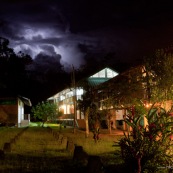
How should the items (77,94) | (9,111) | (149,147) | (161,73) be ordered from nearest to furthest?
(149,147) < (161,73) < (9,111) < (77,94)

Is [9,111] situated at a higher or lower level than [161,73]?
lower

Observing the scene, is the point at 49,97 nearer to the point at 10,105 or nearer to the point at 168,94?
the point at 10,105

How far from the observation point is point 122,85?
16734 millimetres

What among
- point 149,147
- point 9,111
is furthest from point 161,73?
point 9,111

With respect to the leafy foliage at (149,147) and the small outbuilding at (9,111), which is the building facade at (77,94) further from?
the leafy foliage at (149,147)

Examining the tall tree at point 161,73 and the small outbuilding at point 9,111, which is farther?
the small outbuilding at point 9,111

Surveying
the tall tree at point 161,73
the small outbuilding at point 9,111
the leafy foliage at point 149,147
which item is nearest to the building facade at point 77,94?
the small outbuilding at point 9,111

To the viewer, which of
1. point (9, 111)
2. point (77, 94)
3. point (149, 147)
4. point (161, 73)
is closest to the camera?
point (149, 147)

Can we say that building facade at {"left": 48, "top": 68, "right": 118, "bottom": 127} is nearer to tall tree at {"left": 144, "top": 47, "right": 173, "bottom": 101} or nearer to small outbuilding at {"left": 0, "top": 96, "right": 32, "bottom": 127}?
small outbuilding at {"left": 0, "top": 96, "right": 32, "bottom": 127}

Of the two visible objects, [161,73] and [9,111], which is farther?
[9,111]

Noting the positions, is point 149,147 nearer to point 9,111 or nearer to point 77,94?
point 9,111

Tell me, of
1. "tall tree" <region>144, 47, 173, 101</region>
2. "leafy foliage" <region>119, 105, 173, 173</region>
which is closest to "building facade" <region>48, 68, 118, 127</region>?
"tall tree" <region>144, 47, 173, 101</region>

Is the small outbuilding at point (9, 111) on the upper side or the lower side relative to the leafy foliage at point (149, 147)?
upper

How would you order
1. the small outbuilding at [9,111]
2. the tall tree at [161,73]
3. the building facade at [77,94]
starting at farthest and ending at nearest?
the small outbuilding at [9,111]
the building facade at [77,94]
the tall tree at [161,73]
